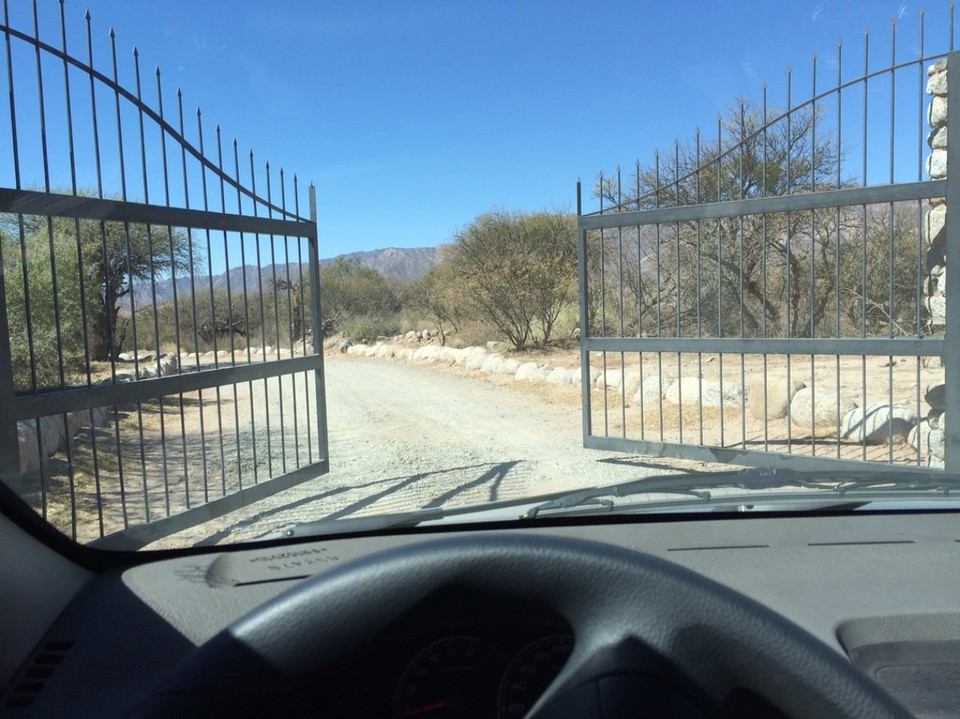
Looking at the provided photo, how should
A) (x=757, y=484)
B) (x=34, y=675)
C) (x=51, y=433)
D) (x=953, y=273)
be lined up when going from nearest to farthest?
(x=34, y=675)
(x=757, y=484)
(x=953, y=273)
(x=51, y=433)

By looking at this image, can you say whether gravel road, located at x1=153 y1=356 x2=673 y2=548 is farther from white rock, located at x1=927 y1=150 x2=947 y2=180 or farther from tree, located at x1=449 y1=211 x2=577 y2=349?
tree, located at x1=449 y1=211 x2=577 y2=349

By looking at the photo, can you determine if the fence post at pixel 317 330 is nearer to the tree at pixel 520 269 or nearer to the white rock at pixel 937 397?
the white rock at pixel 937 397

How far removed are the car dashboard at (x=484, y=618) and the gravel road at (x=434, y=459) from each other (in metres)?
0.82

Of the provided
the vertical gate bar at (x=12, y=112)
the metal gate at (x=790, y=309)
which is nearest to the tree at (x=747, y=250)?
the metal gate at (x=790, y=309)

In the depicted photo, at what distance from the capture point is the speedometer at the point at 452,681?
1.40 m

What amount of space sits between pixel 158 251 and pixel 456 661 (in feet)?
22.0

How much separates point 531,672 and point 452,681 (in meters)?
0.14

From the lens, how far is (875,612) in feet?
7.22

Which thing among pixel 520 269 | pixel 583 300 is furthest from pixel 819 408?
pixel 520 269

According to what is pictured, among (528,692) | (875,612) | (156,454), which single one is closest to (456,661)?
(528,692)

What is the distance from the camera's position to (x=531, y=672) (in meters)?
1.39

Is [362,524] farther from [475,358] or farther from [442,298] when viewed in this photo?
[442,298]

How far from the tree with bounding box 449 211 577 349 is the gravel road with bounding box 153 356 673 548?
728 centimetres

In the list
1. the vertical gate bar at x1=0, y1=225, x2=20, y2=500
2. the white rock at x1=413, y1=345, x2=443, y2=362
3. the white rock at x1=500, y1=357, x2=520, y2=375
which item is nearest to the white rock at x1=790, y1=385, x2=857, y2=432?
the vertical gate bar at x1=0, y1=225, x2=20, y2=500
